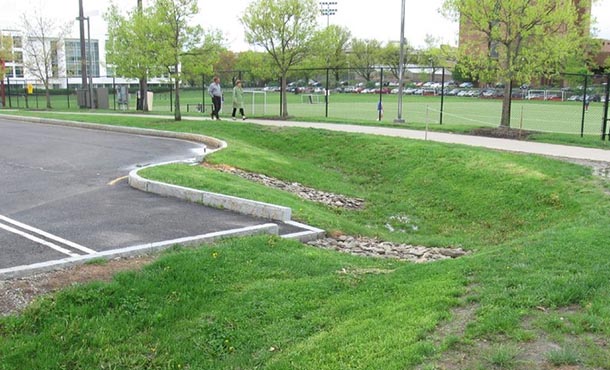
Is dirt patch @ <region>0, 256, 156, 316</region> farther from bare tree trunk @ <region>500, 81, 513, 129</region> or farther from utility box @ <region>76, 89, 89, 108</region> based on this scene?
utility box @ <region>76, 89, 89, 108</region>

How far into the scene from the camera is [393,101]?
59.0 meters

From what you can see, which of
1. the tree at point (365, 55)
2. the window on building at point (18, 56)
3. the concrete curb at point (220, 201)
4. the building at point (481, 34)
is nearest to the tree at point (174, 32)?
the building at point (481, 34)

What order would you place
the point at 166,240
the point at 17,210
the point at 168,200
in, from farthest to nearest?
the point at 168,200 < the point at 17,210 < the point at 166,240

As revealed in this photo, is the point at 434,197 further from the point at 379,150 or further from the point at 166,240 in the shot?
the point at 166,240

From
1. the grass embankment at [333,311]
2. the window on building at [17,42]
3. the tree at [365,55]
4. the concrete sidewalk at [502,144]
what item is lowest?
the grass embankment at [333,311]

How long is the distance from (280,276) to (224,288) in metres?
0.73

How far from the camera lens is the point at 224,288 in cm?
671

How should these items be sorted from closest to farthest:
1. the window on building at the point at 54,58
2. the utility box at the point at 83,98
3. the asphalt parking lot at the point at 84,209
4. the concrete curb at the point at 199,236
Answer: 1. the concrete curb at the point at 199,236
2. the asphalt parking lot at the point at 84,209
3. the utility box at the point at 83,98
4. the window on building at the point at 54,58

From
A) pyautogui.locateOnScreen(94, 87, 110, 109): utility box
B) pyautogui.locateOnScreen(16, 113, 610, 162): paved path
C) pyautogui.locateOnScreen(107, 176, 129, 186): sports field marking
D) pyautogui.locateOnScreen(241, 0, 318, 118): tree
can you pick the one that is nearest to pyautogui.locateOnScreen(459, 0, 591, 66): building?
pyautogui.locateOnScreen(16, 113, 610, 162): paved path

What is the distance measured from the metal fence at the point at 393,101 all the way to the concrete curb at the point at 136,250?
1250cm

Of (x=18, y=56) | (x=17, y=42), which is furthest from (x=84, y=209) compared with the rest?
(x=17, y=42)

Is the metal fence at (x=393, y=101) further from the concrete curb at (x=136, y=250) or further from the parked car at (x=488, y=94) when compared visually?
the concrete curb at (x=136, y=250)

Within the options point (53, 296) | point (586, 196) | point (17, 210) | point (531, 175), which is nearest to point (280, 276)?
point (53, 296)

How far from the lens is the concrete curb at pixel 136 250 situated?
6.61 m
